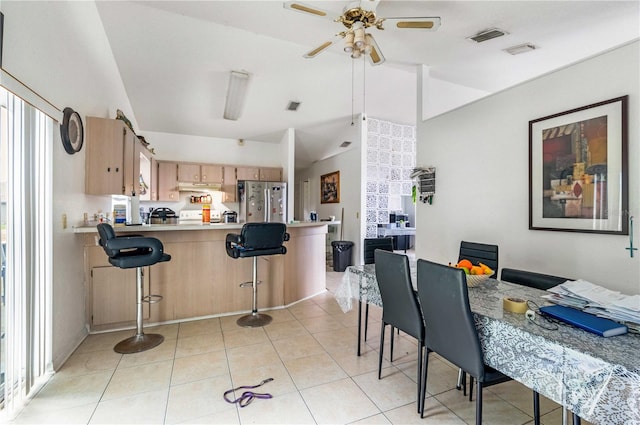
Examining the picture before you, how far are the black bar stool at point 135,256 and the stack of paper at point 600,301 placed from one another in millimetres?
2853

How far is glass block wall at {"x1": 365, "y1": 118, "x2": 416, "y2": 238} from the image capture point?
596 centimetres

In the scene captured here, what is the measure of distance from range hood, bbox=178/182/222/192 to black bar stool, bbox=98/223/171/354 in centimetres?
362

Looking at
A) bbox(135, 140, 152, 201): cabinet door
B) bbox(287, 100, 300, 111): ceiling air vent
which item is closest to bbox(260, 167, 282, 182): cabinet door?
bbox(287, 100, 300, 111): ceiling air vent

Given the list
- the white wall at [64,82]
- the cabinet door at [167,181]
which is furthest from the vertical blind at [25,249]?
the cabinet door at [167,181]

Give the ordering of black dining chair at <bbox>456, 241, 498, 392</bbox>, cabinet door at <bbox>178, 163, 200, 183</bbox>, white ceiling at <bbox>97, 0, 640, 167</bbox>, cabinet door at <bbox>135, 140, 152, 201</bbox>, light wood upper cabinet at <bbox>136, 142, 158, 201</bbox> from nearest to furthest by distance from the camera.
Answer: black dining chair at <bbox>456, 241, 498, 392</bbox>
white ceiling at <bbox>97, 0, 640, 167</bbox>
cabinet door at <bbox>135, 140, 152, 201</bbox>
light wood upper cabinet at <bbox>136, 142, 158, 201</bbox>
cabinet door at <bbox>178, 163, 200, 183</bbox>

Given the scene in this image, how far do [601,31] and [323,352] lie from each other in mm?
4210

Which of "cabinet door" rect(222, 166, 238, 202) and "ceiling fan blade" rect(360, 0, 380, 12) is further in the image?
"cabinet door" rect(222, 166, 238, 202)

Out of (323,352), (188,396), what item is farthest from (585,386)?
(188,396)

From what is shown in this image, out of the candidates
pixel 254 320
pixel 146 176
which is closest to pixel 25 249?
pixel 254 320

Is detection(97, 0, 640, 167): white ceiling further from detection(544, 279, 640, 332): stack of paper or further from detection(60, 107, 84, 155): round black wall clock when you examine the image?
detection(544, 279, 640, 332): stack of paper

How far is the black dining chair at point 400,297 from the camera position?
1.79 meters

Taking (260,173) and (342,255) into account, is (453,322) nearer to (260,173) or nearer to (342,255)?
(342,255)

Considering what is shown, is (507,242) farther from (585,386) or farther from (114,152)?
(114,152)

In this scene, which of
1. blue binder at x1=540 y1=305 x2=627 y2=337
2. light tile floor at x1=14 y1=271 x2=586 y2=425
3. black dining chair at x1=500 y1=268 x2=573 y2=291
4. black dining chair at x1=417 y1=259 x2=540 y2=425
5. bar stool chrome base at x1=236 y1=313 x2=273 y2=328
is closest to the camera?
blue binder at x1=540 y1=305 x2=627 y2=337
